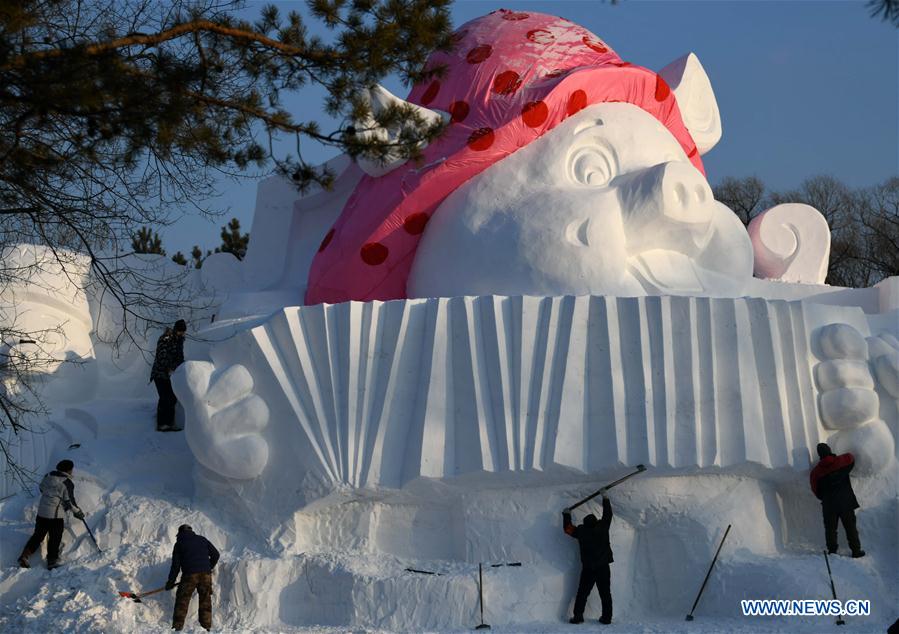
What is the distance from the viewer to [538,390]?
34.5 feet

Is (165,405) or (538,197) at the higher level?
(538,197)

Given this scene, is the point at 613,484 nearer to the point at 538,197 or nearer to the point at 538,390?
the point at 538,390

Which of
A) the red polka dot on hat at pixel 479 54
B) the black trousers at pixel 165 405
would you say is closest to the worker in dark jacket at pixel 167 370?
the black trousers at pixel 165 405

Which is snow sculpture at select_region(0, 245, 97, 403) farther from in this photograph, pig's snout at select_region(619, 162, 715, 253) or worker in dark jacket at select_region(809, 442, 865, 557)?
worker in dark jacket at select_region(809, 442, 865, 557)

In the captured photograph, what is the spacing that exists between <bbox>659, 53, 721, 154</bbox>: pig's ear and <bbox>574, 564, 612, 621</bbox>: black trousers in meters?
5.37

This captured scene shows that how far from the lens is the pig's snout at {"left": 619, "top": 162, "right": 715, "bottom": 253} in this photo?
37.5ft

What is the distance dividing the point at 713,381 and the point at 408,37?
151 inches

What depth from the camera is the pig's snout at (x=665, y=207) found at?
11.4 metres

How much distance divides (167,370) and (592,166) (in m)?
4.41

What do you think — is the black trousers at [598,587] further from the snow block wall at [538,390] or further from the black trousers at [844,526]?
the black trousers at [844,526]

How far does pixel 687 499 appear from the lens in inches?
412

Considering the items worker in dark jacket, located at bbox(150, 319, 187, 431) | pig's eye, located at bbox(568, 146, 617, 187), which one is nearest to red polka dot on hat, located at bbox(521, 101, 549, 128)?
pig's eye, located at bbox(568, 146, 617, 187)

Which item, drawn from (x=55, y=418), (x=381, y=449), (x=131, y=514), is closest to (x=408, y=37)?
(x=381, y=449)

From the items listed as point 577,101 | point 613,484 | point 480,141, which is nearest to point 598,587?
point 613,484
